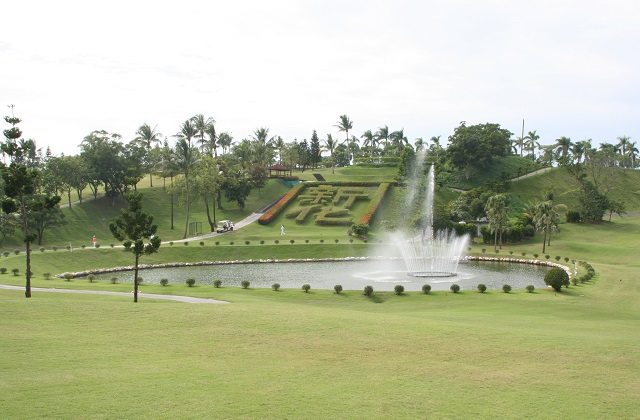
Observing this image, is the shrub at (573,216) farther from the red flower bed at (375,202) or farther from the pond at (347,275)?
the red flower bed at (375,202)

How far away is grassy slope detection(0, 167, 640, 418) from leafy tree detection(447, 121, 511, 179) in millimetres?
74183

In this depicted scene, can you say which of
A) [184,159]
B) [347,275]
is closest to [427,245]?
[347,275]

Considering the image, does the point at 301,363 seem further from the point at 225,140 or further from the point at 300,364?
the point at 225,140

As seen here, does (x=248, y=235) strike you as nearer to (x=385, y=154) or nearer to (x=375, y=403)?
(x=375, y=403)

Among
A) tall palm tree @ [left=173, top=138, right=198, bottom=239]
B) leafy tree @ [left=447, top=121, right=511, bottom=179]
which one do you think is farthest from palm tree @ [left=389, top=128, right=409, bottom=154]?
tall palm tree @ [left=173, top=138, right=198, bottom=239]

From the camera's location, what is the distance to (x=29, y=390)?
12.4 metres

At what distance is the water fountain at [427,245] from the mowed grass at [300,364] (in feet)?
82.0

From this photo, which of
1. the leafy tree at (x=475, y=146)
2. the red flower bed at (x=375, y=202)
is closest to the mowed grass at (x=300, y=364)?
the red flower bed at (x=375, y=202)

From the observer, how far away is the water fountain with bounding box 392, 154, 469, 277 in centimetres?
5225

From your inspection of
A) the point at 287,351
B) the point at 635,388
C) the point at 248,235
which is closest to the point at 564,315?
Result: the point at 635,388

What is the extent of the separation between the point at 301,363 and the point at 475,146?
90305 mm

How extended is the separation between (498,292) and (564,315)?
25.4 feet

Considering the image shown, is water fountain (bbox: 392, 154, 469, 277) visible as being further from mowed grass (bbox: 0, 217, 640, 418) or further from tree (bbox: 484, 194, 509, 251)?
mowed grass (bbox: 0, 217, 640, 418)

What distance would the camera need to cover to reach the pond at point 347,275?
4256 centimetres
